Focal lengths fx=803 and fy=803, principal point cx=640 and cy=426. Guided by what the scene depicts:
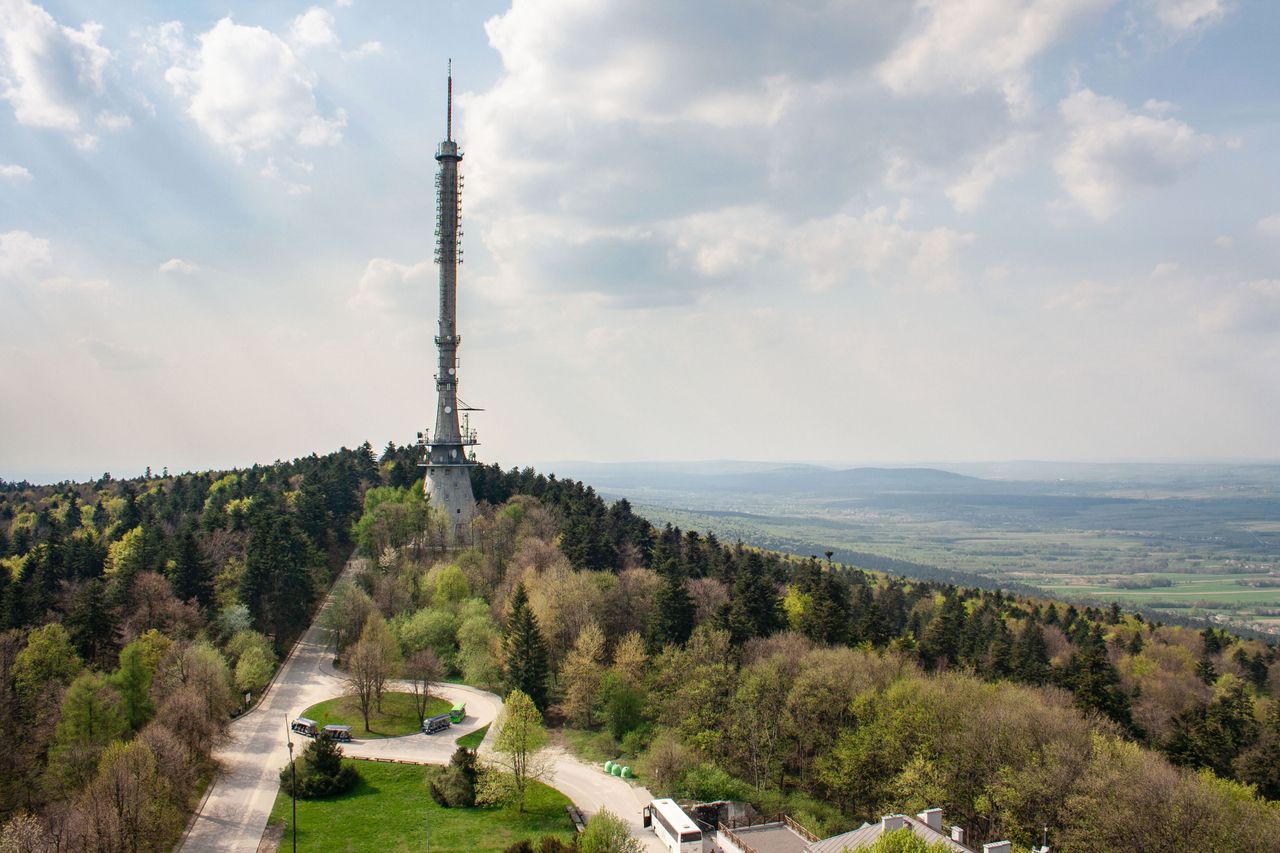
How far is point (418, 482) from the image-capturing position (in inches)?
3095

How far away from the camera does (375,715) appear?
4828 cm

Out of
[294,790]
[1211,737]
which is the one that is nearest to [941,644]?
[1211,737]

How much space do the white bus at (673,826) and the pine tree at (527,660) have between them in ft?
43.9

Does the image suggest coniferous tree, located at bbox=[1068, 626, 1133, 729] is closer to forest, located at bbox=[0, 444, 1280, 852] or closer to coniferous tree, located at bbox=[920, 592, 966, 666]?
forest, located at bbox=[0, 444, 1280, 852]

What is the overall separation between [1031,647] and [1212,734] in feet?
50.1

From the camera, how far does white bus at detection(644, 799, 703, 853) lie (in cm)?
3173

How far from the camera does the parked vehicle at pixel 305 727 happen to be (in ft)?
145

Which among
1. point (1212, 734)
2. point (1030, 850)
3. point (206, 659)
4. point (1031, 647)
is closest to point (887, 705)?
point (1030, 850)

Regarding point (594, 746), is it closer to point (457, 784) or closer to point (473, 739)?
point (473, 739)

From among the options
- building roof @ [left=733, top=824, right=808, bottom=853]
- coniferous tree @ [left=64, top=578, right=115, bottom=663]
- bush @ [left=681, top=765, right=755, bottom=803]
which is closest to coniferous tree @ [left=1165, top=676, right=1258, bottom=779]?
building roof @ [left=733, top=824, right=808, bottom=853]

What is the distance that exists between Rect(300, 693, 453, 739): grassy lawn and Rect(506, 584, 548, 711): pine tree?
5.64 metres

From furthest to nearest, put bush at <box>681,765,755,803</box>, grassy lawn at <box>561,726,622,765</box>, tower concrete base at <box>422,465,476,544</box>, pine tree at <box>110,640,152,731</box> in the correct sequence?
tower concrete base at <box>422,465,476,544</box>
grassy lawn at <box>561,726,622,765</box>
pine tree at <box>110,640,152,731</box>
bush at <box>681,765,755,803</box>

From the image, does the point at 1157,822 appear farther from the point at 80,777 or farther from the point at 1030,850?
the point at 80,777

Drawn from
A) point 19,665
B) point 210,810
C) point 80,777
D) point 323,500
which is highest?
point 323,500
